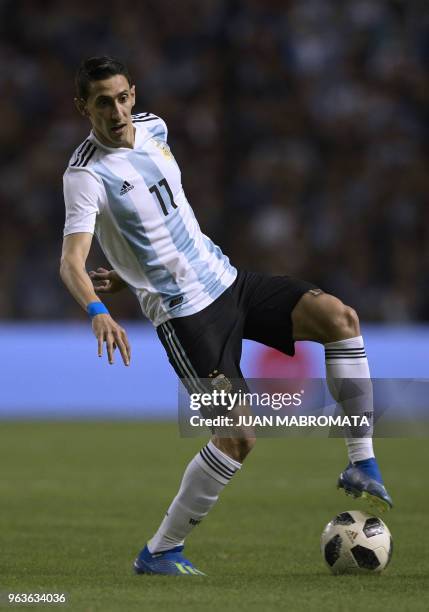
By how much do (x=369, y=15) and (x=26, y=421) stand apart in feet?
20.0

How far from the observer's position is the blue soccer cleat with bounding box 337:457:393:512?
185 inches

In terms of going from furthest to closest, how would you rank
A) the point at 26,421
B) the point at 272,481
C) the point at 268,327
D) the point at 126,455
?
the point at 26,421 → the point at 126,455 → the point at 272,481 → the point at 268,327

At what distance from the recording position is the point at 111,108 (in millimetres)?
4945

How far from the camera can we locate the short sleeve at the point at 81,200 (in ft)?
15.5

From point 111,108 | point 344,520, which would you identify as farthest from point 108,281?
point 344,520

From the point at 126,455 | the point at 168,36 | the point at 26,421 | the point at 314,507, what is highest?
the point at 168,36

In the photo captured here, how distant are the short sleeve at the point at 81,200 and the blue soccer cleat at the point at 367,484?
1352 millimetres

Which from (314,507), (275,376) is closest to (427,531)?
(314,507)

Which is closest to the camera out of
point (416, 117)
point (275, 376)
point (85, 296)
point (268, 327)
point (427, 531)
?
point (85, 296)

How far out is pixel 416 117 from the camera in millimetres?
14305

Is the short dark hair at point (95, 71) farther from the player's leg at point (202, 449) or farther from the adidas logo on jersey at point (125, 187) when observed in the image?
the player's leg at point (202, 449)

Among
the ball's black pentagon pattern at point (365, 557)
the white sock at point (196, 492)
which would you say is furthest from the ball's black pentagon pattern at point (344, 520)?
the white sock at point (196, 492)

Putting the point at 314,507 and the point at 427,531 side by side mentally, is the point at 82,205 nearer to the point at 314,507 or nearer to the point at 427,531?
the point at 427,531

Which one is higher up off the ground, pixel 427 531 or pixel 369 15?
pixel 369 15
